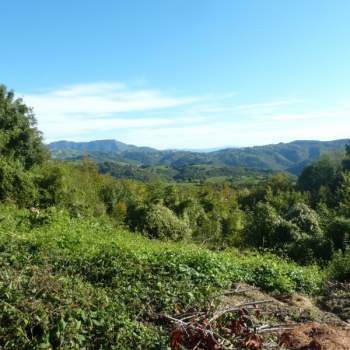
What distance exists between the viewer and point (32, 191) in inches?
869

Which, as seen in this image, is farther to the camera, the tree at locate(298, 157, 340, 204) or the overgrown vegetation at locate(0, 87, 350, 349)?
the tree at locate(298, 157, 340, 204)

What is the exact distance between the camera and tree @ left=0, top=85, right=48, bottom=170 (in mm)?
26453

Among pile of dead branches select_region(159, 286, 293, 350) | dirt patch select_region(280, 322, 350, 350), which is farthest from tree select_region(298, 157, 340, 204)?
pile of dead branches select_region(159, 286, 293, 350)

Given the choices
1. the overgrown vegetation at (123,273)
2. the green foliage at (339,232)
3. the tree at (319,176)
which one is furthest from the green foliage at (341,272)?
the tree at (319,176)

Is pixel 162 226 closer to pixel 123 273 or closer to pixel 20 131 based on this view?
pixel 123 273

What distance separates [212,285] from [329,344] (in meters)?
2.36

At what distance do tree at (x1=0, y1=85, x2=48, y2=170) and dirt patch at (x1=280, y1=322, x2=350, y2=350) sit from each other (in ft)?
74.0

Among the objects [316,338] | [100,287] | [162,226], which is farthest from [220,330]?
[162,226]

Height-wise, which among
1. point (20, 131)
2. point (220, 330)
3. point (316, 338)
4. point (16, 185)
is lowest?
point (316, 338)

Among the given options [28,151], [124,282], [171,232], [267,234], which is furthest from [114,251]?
[28,151]

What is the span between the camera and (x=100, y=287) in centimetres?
718

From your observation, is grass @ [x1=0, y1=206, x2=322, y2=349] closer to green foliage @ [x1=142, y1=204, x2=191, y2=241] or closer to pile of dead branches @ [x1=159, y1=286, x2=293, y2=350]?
pile of dead branches @ [x1=159, y1=286, x2=293, y2=350]

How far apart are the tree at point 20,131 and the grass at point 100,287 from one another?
17102mm

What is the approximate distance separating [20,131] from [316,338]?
24442 millimetres
